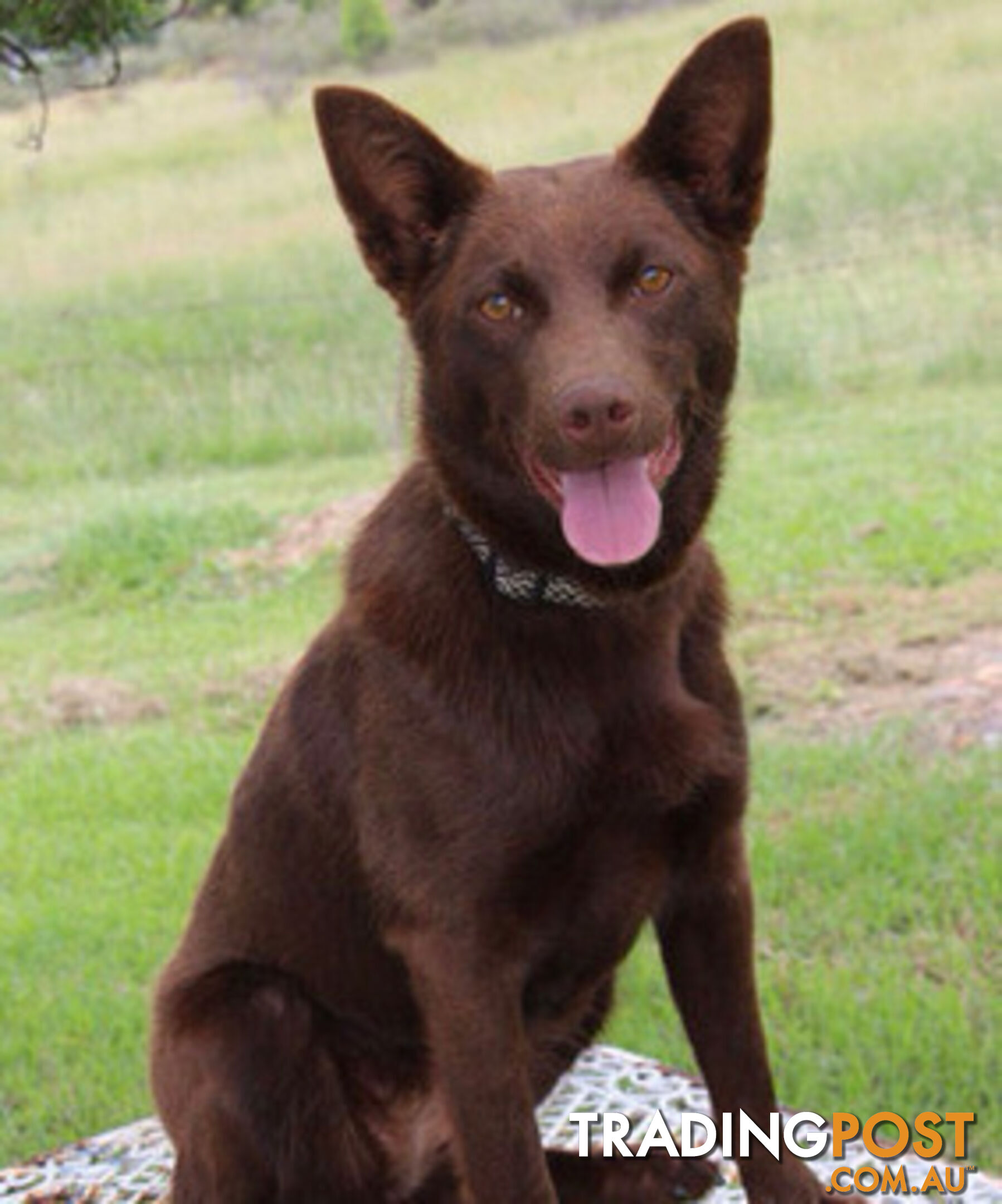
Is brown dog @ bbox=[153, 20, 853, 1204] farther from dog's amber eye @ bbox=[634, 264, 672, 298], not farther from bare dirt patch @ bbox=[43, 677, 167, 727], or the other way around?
bare dirt patch @ bbox=[43, 677, 167, 727]

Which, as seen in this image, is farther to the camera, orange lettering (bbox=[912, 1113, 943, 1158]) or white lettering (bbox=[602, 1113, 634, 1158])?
orange lettering (bbox=[912, 1113, 943, 1158])

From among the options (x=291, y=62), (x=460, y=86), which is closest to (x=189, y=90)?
(x=291, y=62)

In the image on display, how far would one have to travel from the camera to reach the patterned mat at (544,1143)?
3.42 metres

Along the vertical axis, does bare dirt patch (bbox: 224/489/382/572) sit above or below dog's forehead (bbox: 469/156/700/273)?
below

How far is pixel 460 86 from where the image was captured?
22531mm

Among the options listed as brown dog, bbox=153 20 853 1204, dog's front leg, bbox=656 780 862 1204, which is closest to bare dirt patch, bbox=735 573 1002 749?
dog's front leg, bbox=656 780 862 1204

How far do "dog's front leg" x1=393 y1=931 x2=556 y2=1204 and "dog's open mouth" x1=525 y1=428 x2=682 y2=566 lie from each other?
544 millimetres

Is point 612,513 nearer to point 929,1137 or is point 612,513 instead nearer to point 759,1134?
point 759,1134

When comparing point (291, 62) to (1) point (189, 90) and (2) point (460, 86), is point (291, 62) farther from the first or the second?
(2) point (460, 86)

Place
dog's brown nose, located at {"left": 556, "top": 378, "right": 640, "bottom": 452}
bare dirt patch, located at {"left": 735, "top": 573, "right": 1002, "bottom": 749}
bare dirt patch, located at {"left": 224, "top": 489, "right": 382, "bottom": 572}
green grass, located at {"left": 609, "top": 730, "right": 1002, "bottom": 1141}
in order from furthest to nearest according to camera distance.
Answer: bare dirt patch, located at {"left": 224, "top": 489, "right": 382, "bottom": 572} < bare dirt patch, located at {"left": 735, "top": 573, "right": 1002, "bottom": 749} < green grass, located at {"left": 609, "top": 730, "right": 1002, "bottom": 1141} < dog's brown nose, located at {"left": 556, "top": 378, "right": 640, "bottom": 452}

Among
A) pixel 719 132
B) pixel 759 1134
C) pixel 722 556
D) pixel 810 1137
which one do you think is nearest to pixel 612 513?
pixel 719 132

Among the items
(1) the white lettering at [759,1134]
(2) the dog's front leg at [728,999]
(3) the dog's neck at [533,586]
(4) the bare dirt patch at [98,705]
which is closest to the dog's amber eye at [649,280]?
(3) the dog's neck at [533,586]

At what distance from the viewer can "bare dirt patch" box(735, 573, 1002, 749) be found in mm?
5398

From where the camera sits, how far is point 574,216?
2.55 metres
